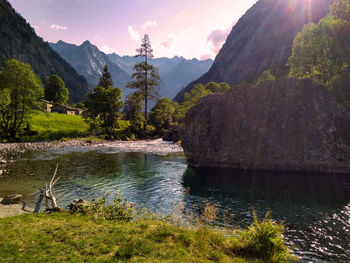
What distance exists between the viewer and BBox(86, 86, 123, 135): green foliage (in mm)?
78500

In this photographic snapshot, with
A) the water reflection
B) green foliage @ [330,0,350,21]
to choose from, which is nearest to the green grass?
the water reflection

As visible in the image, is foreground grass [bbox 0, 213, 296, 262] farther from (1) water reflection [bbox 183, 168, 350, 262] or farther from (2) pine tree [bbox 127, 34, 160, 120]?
(2) pine tree [bbox 127, 34, 160, 120]

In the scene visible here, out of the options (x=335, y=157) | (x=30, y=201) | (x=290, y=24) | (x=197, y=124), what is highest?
(x=290, y=24)

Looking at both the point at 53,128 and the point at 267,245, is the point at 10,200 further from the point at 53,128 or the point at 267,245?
the point at 53,128

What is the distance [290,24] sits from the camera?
196875 millimetres

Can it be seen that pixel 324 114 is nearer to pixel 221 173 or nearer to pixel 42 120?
pixel 221 173

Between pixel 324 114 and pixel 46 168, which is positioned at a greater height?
pixel 324 114

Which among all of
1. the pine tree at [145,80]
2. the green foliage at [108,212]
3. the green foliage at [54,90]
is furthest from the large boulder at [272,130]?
the green foliage at [54,90]

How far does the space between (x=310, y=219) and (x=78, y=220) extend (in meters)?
15.8

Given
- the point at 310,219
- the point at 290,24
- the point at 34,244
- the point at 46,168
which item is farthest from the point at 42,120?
the point at 290,24

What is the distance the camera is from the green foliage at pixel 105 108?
78500 millimetres

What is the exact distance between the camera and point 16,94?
57.7 metres

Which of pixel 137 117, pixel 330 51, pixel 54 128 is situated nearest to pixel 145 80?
pixel 137 117

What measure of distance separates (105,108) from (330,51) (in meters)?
69.5
